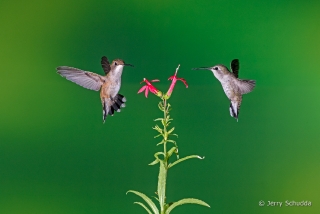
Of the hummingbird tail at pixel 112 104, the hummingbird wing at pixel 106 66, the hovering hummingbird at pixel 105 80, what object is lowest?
the hummingbird tail at pixel 112 104

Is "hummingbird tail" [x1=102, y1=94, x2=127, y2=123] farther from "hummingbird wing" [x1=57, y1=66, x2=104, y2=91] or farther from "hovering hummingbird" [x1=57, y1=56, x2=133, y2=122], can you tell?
"hummingbird wing" [x1=57, y1=66, x2=104, y2=91]

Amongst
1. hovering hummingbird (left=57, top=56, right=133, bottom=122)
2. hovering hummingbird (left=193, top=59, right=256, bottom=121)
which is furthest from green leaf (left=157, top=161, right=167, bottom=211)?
hovering hummingbird (left=193, top=59, right=256, bottom=121)

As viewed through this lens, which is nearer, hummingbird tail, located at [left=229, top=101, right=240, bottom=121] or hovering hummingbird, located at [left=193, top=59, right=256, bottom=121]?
hovering hummingbird, located at [left=193, top=59, right=256, bottom=121]

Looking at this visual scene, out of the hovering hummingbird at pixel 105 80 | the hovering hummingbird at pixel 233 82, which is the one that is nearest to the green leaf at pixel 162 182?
the hovering hummingbird at pixel 105 80

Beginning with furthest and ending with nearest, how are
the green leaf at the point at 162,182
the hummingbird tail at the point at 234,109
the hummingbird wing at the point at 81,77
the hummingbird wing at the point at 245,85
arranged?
the hummingbird tail at the point at 234,109 → the hummingbird wing at the point at 245,85 → the hummingbird wing at the point at 81,77 → the green leaf at the point at 162,182

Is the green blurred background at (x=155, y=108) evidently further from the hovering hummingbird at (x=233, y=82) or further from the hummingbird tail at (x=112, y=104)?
the hovering hummingbird at (x=233, y=82)

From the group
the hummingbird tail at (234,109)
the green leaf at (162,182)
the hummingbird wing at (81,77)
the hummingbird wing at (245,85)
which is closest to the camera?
the green leaf at (162,182)

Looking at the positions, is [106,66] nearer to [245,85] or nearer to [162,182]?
[245,85]
